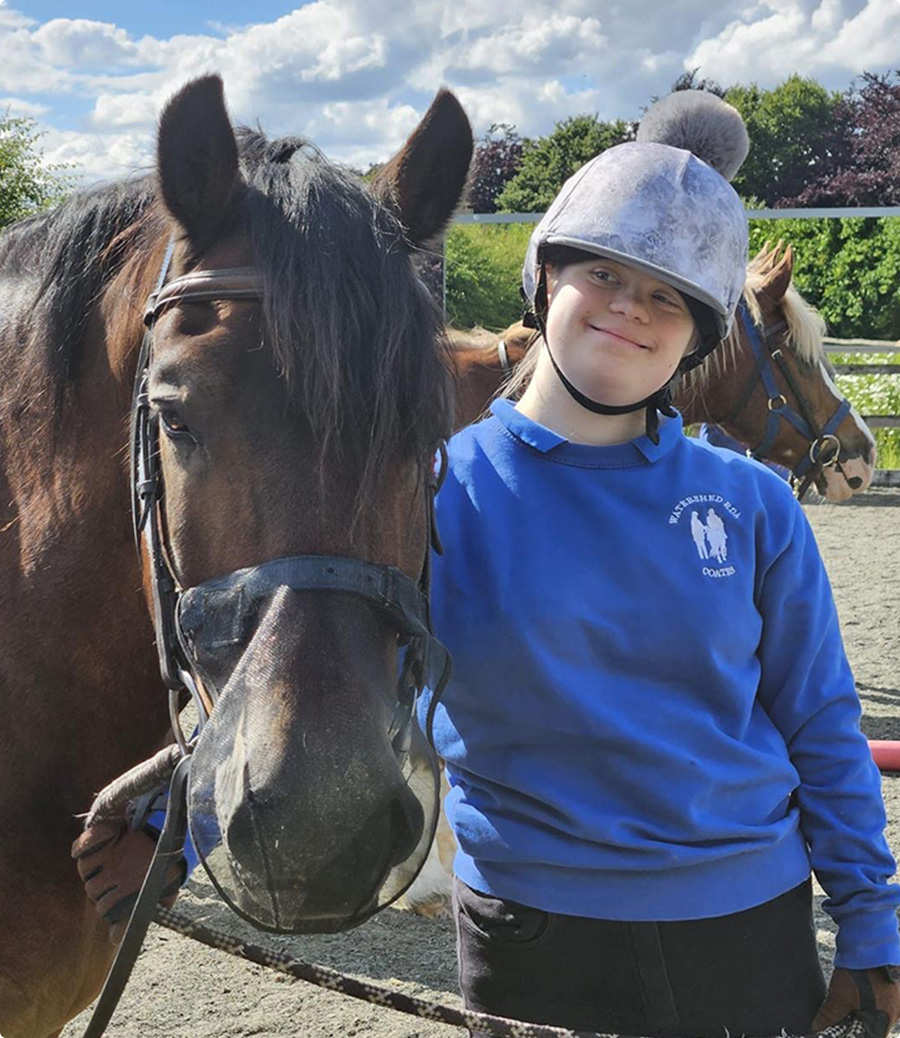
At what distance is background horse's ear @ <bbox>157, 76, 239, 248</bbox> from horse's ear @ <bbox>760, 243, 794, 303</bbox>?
15.5 ft

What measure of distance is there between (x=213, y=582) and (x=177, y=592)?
0.51ft

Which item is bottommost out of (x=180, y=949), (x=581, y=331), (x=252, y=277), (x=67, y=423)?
(x=180, y=949)

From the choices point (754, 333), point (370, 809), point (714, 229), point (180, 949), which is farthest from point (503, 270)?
point (370, 809)

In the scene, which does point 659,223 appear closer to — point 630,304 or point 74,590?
point 630,304

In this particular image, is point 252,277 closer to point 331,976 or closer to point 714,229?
point 714,229

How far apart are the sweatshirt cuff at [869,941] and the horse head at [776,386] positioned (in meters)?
4.12

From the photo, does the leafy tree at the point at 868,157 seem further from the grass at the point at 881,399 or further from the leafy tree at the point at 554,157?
the grass at the point at 881,399

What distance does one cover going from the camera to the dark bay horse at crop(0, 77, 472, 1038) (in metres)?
1.32

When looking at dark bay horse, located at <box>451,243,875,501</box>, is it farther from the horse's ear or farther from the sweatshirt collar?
the sweatshirt collar

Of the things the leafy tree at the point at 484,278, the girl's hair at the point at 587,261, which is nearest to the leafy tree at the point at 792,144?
the leafy tree at the point at 484,278

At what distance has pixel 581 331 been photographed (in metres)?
1.82

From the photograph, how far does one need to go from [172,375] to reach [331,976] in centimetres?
82

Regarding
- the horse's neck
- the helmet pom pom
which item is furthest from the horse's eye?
the helmet pom pom

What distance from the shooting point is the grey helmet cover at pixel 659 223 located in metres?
1.78
